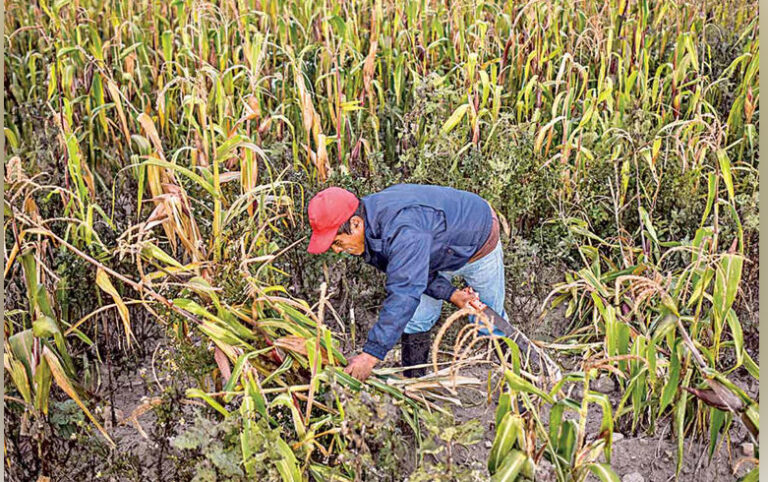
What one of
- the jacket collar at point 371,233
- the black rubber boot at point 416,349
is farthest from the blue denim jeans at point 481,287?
the jacket collar at point 371,233

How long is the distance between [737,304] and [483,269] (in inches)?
34.7

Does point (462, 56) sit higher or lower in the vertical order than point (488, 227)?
higher

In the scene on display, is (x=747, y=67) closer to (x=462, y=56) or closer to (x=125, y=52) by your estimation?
(x=462, y=56)

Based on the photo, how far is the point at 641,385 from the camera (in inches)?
81.7

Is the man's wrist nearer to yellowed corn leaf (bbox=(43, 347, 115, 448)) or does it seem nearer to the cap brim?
the cap brim

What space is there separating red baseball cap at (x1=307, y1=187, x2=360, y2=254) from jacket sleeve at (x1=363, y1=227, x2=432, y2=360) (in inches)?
5.3

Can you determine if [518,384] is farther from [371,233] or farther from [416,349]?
[416,349]

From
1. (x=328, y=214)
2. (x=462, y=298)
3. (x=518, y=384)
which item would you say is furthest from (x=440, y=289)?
(x=518, y=384)

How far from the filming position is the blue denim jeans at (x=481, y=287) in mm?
2369

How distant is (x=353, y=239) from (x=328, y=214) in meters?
0.11

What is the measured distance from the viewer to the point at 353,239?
210 cm

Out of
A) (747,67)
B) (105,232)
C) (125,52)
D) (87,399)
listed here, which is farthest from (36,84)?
(747,67)

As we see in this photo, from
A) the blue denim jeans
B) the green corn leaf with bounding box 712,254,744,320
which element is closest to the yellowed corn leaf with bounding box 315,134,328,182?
the blue denim jeans

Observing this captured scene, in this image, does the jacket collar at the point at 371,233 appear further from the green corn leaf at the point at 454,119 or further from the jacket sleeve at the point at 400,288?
the green corn leaf at the point at 454,119
